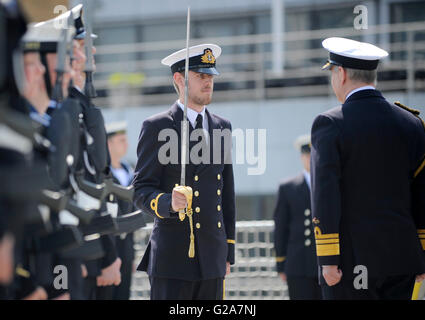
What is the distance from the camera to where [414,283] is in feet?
14.0

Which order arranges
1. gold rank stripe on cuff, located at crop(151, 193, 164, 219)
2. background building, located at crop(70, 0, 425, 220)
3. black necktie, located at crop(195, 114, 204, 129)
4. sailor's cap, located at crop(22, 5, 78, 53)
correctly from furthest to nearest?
background building, located at crop(70, 0, 425, 220)
black necktie, located at crop(195, 114, 204, 129)
gold rank stripe on cuff, located at crop(151, 193, 164, 219)
sailor's cap, located at crop(22, 5, 78, 53)

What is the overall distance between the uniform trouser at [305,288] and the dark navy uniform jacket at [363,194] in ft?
7.85

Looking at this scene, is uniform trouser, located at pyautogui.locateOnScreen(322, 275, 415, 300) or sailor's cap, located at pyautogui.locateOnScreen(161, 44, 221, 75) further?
sailor's cap, located at pyautogui.locateOnScreen(161, 44, 221, 75)

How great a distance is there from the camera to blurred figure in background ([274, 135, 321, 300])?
6.59 metres

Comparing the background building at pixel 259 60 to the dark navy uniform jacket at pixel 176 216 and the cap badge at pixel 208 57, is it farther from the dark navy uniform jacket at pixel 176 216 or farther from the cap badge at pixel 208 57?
the dark navy uniform jacket at pixel 176 216

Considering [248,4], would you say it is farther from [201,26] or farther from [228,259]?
[228,259]

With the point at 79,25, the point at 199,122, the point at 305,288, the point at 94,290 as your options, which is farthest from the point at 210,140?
the point at 305,288

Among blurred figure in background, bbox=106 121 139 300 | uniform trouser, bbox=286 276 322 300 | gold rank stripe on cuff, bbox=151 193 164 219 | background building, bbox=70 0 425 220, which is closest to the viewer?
gold rank stripe on cuff, bbox=151 193 164 219

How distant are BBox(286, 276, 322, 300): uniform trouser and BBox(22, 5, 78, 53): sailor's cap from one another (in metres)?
3.42

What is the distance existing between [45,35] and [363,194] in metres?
1.73

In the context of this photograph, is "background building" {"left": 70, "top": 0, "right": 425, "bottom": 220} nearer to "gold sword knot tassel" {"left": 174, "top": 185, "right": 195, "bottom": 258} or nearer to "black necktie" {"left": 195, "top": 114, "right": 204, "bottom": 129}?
"black necktie" {"left": 195, "top": 114, "right": 204, "bottom": 129}

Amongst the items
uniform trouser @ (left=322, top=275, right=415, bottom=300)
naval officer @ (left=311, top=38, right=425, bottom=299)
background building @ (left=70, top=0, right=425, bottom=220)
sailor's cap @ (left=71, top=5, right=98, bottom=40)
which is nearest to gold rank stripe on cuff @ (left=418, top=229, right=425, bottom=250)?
naval officer @ (left=311, top=38, right=425, bottom=299)
